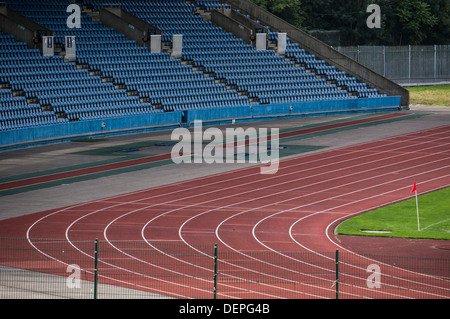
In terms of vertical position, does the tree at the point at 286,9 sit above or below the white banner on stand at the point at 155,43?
above

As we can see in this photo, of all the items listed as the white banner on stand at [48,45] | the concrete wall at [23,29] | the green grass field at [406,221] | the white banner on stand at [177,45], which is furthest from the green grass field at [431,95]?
the green grass field at [406,221]

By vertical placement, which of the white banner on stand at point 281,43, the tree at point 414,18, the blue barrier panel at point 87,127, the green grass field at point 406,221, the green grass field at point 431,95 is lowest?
the green grass field at point 406,221

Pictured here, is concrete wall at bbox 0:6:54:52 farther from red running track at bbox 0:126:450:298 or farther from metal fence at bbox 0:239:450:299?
metal fence at bbox 0:239:450:299

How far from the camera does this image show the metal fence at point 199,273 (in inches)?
723

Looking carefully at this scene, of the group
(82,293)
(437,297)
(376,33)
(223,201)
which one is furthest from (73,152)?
(376,33)

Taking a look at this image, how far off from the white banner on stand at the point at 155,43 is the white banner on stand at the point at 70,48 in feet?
17.7

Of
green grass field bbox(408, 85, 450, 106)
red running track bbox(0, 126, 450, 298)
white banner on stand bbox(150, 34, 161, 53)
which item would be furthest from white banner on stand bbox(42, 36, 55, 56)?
green grass field bbox(408, 85, 450, 106)

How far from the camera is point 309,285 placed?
19000mm

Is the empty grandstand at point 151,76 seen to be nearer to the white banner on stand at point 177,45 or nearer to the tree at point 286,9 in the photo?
the white banner on stand at point 177,45

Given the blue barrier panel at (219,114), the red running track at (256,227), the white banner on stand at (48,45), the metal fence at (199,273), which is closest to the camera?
the metal fence at (199,273)

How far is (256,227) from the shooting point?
25359mm

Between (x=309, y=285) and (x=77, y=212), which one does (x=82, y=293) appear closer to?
(x=309, y=285)

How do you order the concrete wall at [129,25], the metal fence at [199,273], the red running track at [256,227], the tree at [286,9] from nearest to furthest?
1. the metal fence at [199,273]
2. the red running track at [256,227]
3. the concrete wall at [129,25]
4. the tree at [286,9]

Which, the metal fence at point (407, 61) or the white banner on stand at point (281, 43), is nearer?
the white banner on stand at point (281, 43)
